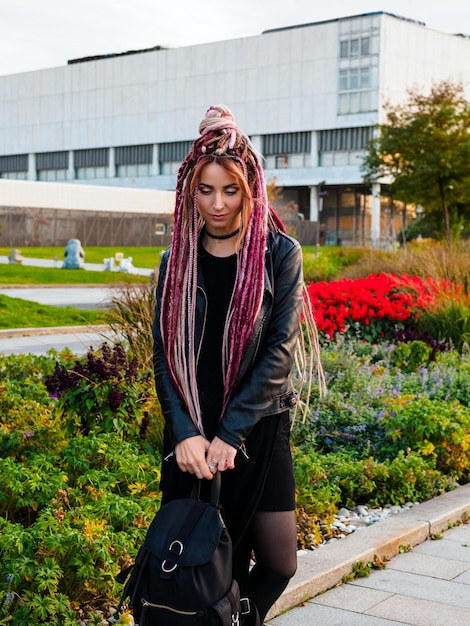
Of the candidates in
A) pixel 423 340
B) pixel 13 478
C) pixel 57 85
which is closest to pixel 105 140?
pixel 57 85

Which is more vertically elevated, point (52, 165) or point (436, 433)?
point (52, 165)

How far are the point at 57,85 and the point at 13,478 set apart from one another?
9049 cm

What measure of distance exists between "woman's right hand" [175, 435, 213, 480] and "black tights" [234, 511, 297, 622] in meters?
0.30

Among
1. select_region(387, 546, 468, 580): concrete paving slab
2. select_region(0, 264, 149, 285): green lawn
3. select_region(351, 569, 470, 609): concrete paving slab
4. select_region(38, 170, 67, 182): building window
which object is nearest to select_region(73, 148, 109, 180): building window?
select_region(38, 170, 67, 182): building window

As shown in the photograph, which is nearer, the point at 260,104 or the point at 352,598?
the point at 352,598

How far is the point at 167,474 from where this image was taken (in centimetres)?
324

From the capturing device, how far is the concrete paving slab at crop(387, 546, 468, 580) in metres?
4.83

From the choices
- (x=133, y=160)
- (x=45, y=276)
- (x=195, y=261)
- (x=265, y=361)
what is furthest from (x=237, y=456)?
(x=133, y=160)

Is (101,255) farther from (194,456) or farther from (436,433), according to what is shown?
(194,456)

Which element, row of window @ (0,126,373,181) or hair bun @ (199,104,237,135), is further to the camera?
row of window @ (0,126,373,181)

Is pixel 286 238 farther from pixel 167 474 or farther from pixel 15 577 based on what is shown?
pixel 15 577

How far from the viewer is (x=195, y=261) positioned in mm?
3264

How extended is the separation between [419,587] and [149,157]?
276 ft

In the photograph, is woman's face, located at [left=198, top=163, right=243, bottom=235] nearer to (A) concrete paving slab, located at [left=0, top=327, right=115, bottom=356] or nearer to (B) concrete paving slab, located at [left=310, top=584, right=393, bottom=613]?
(B) concrete paving slab, located at [left=310, top=584, right=393, bottom=613]
